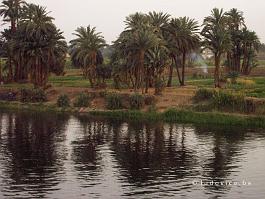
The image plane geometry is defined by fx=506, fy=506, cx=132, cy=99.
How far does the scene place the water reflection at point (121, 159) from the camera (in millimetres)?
29375

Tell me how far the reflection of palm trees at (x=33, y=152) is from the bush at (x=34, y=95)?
43.8 ft

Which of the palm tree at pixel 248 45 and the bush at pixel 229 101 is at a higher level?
the palm tree at pixel 248 45

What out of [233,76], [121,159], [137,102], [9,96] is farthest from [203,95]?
[9,96]

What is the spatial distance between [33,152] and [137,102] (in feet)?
95.0

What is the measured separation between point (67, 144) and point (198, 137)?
513 inches

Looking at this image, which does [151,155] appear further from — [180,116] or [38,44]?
[38,44]

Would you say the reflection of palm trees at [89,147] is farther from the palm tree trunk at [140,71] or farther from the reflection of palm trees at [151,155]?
the palm tree trunk at [140,71]

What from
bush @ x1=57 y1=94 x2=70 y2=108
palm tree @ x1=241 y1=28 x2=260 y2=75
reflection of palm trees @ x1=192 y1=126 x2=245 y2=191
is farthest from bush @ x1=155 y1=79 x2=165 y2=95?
palm tree @ x1=241 y1=28 x2=260 y2=75

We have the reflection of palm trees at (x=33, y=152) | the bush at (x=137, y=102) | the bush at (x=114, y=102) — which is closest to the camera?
the reflection of palm trees at (x=33, y=152)

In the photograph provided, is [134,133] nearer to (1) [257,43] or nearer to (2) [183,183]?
(2) [183,183]

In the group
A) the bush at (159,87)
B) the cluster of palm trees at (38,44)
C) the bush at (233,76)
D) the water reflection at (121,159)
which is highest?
the cluster of palm trees at (38,44)

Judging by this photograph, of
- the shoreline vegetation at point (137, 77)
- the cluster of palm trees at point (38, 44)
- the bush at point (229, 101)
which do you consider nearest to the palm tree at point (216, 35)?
the shoreline vegetation at point (137, 77)

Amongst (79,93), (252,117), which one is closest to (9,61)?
(79,93)

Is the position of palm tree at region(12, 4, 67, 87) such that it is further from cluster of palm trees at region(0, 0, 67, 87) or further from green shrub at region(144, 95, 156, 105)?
green shrub at region(144, 95, 156, 105)
